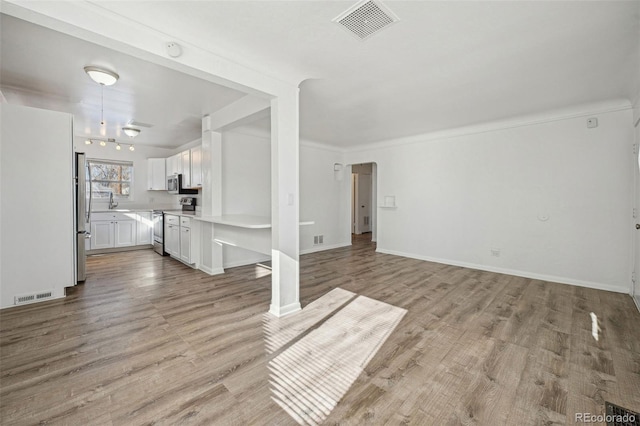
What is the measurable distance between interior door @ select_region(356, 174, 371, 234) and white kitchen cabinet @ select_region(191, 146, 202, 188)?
5633 millimetres

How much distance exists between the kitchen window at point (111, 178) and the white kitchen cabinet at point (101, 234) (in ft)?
3.21

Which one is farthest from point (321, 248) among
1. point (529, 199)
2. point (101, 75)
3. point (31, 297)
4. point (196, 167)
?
point (101, 75)

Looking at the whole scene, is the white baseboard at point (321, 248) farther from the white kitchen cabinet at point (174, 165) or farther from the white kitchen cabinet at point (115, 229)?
the white kitchen cabinet at point (115, 229)

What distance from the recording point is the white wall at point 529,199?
381 centimetres

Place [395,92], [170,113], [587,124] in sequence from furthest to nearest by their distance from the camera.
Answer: [170,113] → [587,124] → [395,92]

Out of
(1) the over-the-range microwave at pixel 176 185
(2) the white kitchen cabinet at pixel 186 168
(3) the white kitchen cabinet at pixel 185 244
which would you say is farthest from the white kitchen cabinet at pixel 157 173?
(3) the white kitchen cabinet at pixel 185 244

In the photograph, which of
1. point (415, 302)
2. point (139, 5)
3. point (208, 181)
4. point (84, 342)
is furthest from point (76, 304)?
point (415, 302)

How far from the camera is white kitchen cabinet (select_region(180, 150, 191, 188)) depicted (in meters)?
5.68

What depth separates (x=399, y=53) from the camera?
101 inches

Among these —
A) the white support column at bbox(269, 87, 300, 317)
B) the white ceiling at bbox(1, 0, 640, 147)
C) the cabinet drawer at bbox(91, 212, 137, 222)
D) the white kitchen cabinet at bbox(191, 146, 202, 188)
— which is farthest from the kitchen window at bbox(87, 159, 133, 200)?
the white support column at bbox(269, 87, 300, 317)

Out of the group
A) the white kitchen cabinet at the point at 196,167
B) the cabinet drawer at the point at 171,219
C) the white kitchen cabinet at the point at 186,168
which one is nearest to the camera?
the white kitchen cabinet at the point at 196,167

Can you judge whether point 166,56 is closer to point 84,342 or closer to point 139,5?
point 139,5

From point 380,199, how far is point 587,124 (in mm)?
3715

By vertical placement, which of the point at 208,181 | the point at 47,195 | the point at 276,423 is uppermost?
the point at 208,181
